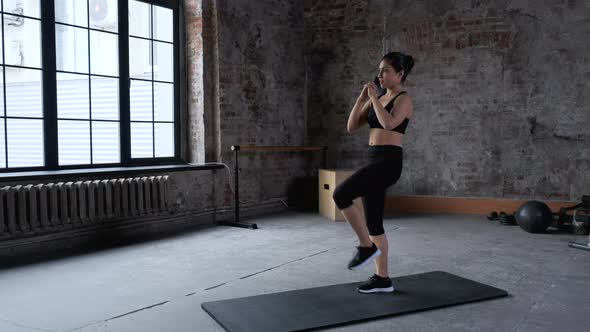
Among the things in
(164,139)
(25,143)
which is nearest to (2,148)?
(25,143)

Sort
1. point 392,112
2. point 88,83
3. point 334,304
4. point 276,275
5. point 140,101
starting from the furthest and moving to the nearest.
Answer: point 140,101 < point 88,83 < point 276,275 < point 392,112 < point 334,304

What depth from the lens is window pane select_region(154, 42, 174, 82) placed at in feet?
21.3

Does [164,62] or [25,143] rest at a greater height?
[164,62]

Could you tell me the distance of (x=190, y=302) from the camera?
3496mm

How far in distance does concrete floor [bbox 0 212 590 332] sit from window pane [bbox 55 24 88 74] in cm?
199

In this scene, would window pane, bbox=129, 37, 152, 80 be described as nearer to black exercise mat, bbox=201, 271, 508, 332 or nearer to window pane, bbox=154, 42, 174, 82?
window pane, bbox=154, 42, 174, 82

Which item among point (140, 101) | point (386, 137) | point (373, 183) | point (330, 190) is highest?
point (140, 101)

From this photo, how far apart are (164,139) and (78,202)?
1.63 meters

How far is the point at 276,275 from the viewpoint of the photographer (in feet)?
13.7

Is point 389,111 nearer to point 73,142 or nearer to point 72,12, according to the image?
point 73,142

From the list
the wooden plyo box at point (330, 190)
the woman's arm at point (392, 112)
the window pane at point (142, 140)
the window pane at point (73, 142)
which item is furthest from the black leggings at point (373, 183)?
the window pane at point (142, 140)

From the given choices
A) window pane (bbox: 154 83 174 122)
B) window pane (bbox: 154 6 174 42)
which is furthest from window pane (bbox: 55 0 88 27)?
window pane (bbox: 154 83 174 122)

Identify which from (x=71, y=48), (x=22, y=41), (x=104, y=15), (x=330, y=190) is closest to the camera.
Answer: (x=22, y=41)

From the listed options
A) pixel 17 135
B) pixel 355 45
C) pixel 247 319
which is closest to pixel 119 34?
pixel 17 135
